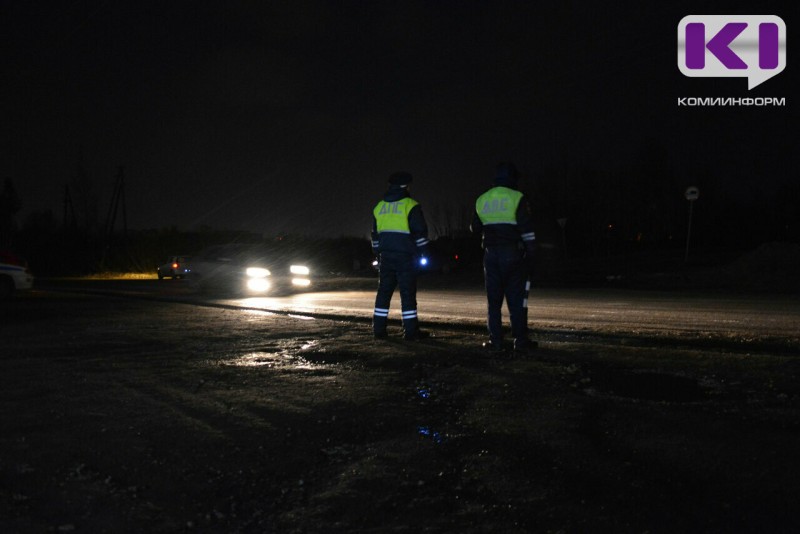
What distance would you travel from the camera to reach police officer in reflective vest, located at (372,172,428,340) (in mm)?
7656

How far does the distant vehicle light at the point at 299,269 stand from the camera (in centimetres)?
1862

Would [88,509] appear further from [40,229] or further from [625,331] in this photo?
[40,229]

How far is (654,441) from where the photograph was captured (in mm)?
3488

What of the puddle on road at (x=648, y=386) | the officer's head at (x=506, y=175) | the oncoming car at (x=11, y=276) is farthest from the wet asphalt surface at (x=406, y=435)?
the oncoming car at (x=11, y=276)

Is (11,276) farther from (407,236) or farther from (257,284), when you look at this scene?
(407,236)

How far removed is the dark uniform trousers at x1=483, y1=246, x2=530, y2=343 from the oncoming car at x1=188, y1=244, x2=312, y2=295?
11.2 m

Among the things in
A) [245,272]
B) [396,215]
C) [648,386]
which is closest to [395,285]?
[396,215]

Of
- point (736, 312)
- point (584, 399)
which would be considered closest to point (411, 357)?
point (584, 399)

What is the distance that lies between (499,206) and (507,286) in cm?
80

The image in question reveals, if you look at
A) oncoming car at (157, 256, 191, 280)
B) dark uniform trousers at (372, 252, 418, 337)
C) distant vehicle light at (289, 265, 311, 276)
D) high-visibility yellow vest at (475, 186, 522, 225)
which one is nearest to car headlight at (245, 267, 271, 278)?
distant vehicle light at (289, 265, 311, 276)

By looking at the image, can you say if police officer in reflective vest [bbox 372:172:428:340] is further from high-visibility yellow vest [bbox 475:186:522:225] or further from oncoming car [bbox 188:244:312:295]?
oncoming car [bbox 188:244:312:295]

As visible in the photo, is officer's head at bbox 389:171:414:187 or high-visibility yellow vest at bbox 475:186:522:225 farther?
officer's head at bbox 389:171:414:187

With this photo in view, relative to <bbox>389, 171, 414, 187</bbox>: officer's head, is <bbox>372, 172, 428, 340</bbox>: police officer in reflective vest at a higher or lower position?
lower

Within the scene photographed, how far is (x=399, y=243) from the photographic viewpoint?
7719mm
